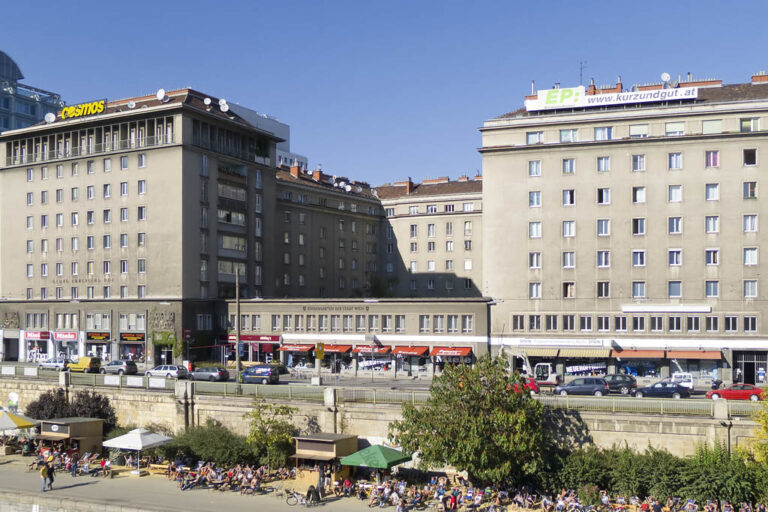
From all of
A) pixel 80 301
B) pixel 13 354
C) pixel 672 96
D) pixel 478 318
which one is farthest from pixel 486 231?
pixel 13 354

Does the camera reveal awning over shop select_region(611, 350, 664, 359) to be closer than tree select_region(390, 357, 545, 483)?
No

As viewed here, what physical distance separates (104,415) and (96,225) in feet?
128

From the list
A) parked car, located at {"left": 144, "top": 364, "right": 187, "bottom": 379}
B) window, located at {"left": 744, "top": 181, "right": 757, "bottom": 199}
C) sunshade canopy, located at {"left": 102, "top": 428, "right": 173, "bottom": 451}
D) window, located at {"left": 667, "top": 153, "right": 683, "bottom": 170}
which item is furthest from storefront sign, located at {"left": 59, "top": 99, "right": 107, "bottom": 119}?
window, located at {"left": 744, "top": 181, "right": 757, "bottom": 199}

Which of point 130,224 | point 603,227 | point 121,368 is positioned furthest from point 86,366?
point 603,227

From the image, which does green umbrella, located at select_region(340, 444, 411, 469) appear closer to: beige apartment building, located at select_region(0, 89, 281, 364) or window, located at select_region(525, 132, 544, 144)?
window, located at select_region(525, 132, 544, 144)

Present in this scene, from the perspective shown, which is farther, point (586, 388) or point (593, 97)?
point (593, 97)

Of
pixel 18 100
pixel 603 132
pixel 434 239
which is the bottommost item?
pixel 434 239

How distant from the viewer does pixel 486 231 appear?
7219 centimetres

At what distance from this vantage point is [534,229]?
70.5 m

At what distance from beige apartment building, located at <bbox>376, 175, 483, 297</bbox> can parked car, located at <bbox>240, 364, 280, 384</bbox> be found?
48559 millimetres

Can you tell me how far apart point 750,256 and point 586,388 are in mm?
24470

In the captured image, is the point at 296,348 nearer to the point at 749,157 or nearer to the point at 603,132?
the point at 603,132

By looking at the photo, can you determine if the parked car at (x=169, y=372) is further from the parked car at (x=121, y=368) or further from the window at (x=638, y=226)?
the window at (x=638, y=226)

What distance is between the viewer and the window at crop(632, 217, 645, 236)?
222 feet
